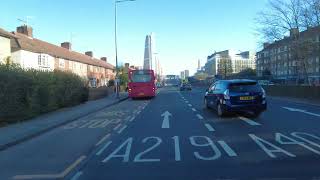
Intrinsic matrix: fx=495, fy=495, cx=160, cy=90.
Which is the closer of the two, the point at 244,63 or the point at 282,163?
the point at 282,163

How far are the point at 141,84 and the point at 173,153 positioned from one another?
3392 cm

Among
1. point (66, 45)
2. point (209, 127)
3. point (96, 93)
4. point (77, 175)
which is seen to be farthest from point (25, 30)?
point (77, 175)

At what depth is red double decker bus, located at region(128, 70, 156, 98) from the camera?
4469 centimetres

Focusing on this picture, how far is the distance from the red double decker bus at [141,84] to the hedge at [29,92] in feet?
44.4

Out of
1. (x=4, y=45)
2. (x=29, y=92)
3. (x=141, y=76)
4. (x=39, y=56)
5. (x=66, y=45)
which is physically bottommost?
(x=29, y=92)

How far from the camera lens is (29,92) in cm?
2225

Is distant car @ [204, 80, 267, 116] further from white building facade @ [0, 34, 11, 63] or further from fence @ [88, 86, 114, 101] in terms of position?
white building facade @ [0, 34, 11, 63]

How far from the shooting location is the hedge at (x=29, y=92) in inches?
781

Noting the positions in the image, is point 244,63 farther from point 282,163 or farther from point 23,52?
point 282,163

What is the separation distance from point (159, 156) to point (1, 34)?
3828cm

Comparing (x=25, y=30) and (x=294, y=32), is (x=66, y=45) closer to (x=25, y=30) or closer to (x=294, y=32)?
(x=25, y=30)

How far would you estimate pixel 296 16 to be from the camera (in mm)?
49719

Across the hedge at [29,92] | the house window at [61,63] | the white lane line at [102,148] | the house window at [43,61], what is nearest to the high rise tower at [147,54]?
the house window at [61,63]

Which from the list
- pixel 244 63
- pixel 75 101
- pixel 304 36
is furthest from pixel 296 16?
pixel 244 63
